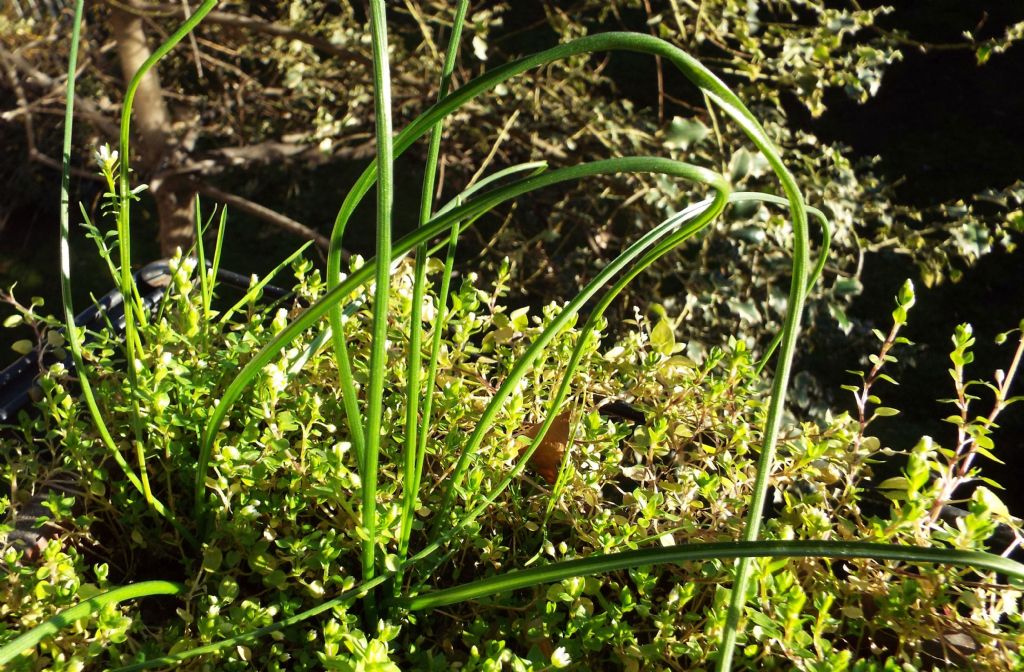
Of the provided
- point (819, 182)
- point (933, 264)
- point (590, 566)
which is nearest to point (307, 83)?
point (819, 182)

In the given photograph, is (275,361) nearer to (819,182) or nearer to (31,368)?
(31,368)

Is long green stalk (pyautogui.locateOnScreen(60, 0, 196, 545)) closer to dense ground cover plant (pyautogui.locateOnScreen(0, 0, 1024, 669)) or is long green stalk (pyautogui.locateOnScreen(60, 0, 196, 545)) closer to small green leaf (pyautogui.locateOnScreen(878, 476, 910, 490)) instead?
dense ground cover plant (pyautogui.locateOnScreen(0, 0, 1024, 669))

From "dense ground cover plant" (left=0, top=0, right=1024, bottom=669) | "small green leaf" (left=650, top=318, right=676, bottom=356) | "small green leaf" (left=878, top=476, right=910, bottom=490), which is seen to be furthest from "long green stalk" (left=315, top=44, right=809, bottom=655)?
"small green leaf" (left=650, top=318, right=676, bottom=356)

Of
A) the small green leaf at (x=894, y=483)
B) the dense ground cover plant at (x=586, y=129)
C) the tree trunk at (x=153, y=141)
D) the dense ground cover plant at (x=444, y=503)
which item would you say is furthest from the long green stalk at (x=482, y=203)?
the tree trunk at (x=153, y=141)

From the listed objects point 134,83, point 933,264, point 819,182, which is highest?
point 134,83

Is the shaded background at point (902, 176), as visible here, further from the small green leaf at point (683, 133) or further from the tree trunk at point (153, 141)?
the small green leaf at point (683, 133)

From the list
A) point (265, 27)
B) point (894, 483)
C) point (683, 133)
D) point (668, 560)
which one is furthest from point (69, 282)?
point (265, 27)

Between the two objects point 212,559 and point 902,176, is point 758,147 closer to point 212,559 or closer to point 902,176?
point 212,559
